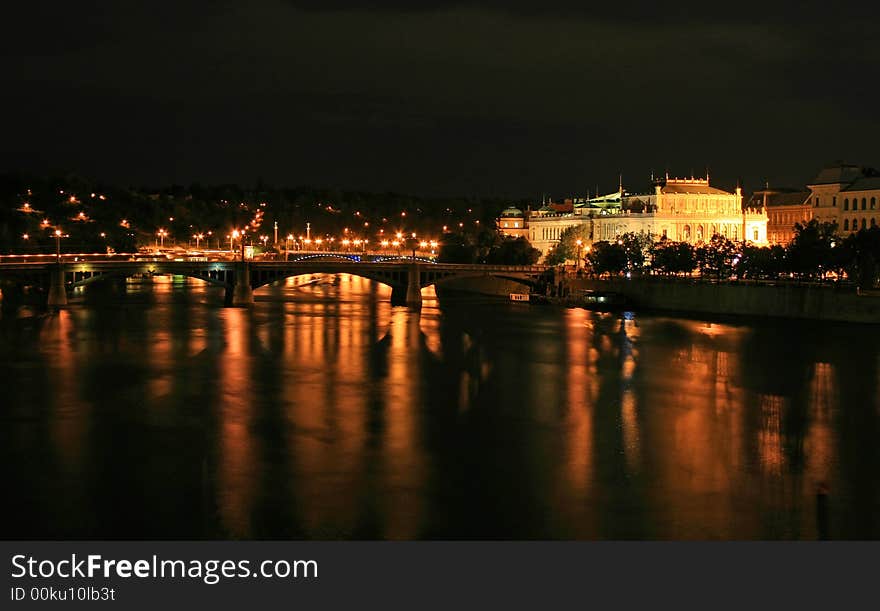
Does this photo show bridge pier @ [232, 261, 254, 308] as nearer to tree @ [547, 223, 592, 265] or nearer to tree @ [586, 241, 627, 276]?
tree @ [586, 241, 627, 276]

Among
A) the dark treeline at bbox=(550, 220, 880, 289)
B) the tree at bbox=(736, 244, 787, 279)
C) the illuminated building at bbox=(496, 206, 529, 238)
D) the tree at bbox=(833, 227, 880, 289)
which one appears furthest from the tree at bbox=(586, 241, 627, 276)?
the illuminated building at bbox=(496, 206, 529, 238)

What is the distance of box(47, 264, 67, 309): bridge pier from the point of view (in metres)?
57.6

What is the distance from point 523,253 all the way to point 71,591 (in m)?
88.5

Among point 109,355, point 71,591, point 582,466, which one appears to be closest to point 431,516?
point 582,466

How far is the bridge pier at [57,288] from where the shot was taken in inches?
2269

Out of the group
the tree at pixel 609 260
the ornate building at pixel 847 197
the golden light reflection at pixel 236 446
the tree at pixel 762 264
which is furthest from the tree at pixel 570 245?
the golden light reflection at pixel 236 446

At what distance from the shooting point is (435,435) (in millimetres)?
24500

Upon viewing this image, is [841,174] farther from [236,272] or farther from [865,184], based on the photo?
[236,272]

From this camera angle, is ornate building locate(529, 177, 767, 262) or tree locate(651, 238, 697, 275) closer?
tree locate(651, 238, 697, 275)

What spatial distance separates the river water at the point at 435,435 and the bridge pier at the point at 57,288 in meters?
11.9

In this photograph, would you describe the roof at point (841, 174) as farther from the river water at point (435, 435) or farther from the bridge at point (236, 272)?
the river water at point (435, 435)

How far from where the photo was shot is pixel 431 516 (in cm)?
1811

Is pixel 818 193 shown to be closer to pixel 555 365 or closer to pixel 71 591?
pixel 555 365

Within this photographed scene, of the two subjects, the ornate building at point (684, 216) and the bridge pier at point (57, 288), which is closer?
the bridge pier at point (57, 288)
